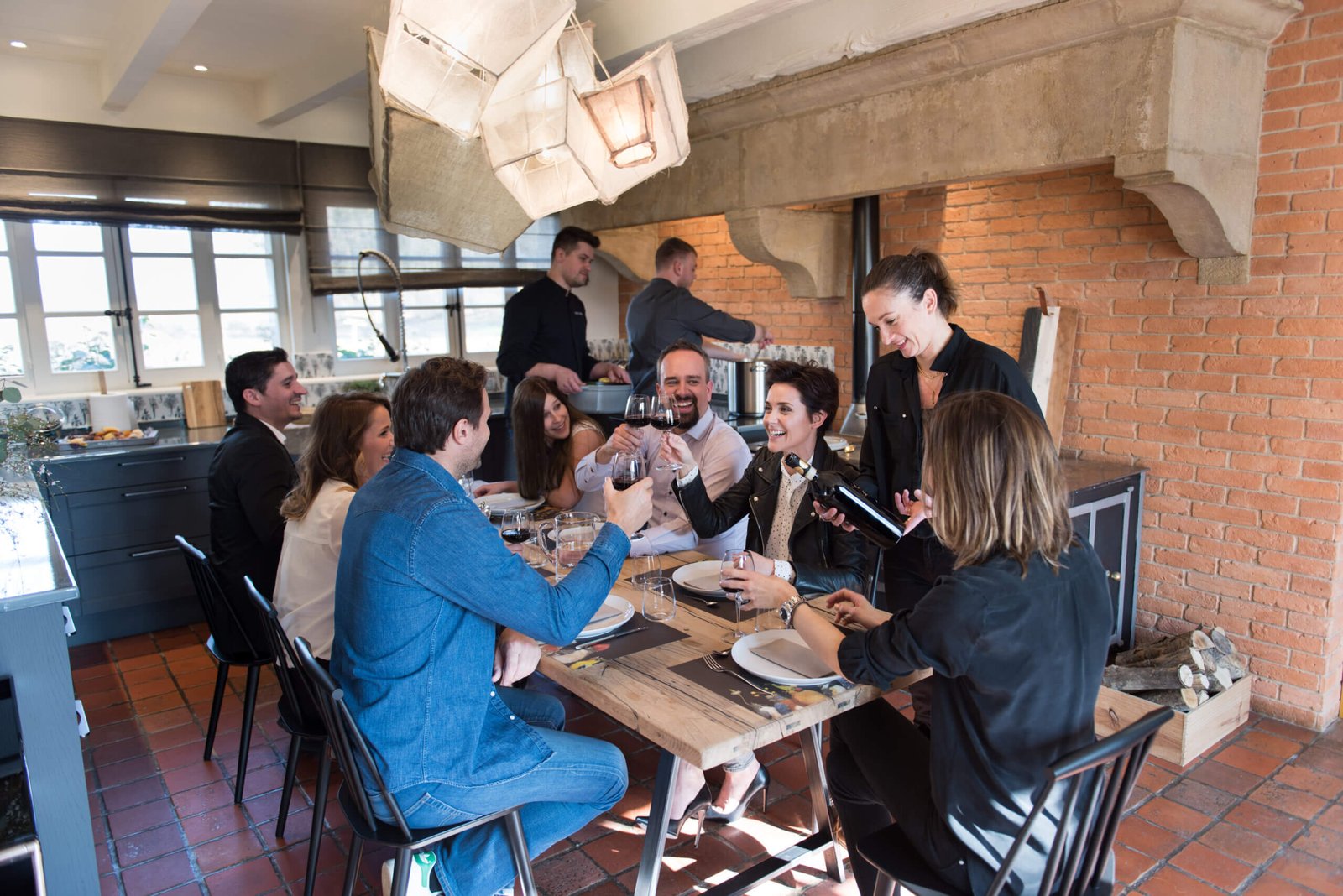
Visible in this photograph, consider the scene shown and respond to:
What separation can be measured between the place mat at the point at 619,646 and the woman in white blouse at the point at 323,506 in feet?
2.63

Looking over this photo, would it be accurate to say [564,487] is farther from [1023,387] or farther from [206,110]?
[206,110]

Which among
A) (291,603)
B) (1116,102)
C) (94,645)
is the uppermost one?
(1116,102)

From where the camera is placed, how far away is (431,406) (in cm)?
185

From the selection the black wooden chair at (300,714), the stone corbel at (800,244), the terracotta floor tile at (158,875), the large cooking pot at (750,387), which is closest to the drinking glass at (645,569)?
the black wooden chair at (300,714)

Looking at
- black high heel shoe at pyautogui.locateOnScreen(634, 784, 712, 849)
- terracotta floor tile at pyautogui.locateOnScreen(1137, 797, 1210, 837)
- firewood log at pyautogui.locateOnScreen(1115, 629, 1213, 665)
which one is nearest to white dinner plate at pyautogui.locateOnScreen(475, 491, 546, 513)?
black high heel shoe at pyautogui.locateOnScreen(634, 784, 712, 849)

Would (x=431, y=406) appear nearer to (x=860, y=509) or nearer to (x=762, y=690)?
(x=762, y=690)

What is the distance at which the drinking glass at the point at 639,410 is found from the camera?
2676 mm

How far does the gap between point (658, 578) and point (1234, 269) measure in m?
2.64

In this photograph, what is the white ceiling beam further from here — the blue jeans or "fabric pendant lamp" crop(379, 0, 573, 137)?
the blue jeans

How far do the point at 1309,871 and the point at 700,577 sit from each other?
1937 millimetres

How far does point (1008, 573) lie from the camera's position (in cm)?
154

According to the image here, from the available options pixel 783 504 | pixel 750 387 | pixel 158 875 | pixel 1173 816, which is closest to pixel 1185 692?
pixel 1173 816

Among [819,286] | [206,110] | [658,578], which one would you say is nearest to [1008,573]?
[658,578]

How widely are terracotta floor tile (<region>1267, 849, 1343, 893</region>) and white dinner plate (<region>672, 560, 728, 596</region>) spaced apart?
1810mm
